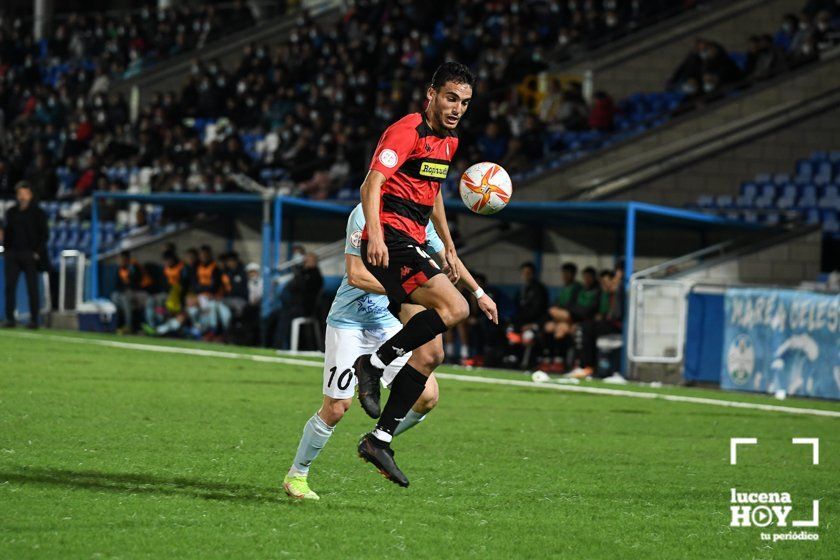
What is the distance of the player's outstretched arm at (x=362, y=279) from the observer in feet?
22.8

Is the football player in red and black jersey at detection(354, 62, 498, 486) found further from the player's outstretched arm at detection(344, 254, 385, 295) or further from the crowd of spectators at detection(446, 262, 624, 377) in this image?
the crowd of spectators at detection(446, 262, 624, 377)

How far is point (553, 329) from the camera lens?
18.7 metres

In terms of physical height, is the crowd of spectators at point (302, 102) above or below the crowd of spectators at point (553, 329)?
above

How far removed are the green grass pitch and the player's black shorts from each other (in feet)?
3.71

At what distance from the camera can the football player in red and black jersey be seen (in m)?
6.68

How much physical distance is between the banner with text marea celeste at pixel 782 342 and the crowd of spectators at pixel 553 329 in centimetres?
191

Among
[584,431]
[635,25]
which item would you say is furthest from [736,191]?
[584,431]

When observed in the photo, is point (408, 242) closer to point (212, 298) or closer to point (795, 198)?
point (795, 198)

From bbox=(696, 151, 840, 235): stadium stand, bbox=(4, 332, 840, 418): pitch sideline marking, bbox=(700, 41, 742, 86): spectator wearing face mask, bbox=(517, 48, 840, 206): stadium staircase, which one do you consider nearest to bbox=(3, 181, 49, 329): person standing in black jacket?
bbox=(4, 332, 840, 418): pitch sideline marking

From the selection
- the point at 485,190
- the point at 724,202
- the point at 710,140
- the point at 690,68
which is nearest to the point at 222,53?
the point at 690,68

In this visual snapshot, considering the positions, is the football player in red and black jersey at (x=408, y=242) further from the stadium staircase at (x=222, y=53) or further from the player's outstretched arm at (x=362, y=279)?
the stadium staircase at (x=222, y=53)

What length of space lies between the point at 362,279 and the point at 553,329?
11.9 meters

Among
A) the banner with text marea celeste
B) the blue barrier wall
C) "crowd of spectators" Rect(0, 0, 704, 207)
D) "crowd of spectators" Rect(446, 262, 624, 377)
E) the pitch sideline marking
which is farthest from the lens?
"crowd of spectators" Rect(0, 0, 704, 207)
